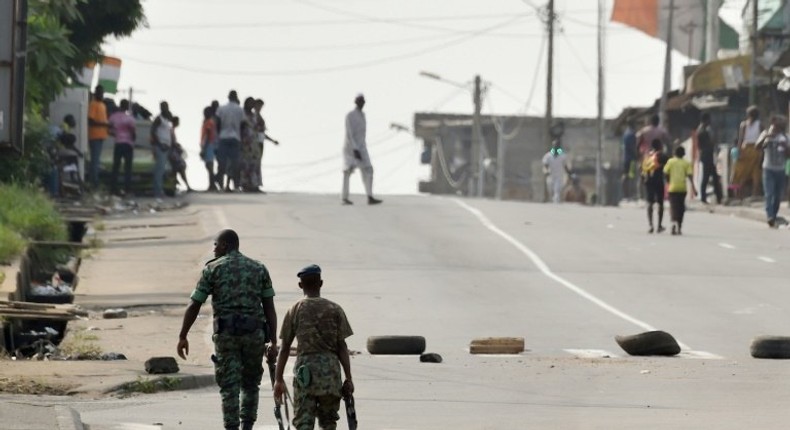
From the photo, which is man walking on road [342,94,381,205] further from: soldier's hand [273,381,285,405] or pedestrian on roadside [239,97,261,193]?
soldier's hand [273,381,285,405]

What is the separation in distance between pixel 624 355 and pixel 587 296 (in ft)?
18.0

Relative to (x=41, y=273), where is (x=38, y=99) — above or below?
above

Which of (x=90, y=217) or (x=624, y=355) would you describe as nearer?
(x=624, y=355)

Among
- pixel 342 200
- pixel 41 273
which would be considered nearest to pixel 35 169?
pixel 342 200

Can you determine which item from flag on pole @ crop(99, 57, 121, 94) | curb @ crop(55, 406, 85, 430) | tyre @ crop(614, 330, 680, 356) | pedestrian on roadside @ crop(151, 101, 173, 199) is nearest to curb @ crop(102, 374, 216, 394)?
curb @ crop(55, 406, 85, 430)

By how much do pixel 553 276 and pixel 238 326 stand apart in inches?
577

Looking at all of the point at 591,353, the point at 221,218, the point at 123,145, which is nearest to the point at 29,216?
the point at 221,218

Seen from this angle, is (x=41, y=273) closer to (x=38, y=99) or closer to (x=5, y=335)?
(x=38, y=99)

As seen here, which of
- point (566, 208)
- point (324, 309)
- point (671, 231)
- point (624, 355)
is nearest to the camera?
point (324, 309)

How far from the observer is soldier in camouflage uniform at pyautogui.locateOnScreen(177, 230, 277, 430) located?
13.3 m

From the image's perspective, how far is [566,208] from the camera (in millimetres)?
41469

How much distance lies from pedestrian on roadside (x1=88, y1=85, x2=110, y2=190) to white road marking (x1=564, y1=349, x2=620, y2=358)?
21208mm

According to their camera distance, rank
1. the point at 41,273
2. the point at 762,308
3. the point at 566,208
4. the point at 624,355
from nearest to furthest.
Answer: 1. the point at 624,355
2. the point at 762,308
3. the point at 41,273
4. the point at 566,208

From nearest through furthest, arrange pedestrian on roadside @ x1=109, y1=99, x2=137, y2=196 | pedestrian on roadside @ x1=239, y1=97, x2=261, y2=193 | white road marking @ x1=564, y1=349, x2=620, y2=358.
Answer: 1. white road marking @ x1=564, y1=349, x2=620, y2=358
2. pedestrian on roadside @ x1=109, y1=99, x2=137, y2=196
3. pedestrian on roadside @ x1=239, y1=97, x2=261, y2=193
